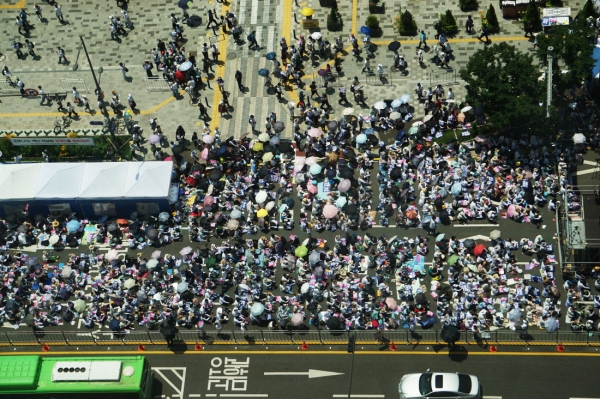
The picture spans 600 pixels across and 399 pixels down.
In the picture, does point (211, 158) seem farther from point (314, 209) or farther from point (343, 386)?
point (343, 386)

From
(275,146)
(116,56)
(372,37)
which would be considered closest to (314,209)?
(275,146)

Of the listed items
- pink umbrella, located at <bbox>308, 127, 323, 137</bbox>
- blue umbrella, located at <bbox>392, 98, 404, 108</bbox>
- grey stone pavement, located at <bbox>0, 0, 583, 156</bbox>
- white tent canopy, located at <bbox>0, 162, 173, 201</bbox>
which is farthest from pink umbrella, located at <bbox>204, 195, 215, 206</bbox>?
blue umbrella, located at <bbox>392, 98, 404, 108</bbox>

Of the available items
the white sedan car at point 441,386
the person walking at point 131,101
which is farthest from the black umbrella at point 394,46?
the white sedan car at point 441,386

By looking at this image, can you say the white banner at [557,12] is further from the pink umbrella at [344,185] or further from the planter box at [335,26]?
the pink umbrella at [344,185]

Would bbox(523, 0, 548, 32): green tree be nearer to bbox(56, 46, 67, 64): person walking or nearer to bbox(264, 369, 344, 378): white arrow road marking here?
bbox(264, 369, 344, 378): white arrow road marking

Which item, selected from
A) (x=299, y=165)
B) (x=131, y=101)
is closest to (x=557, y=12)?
(x=299, y=165)
